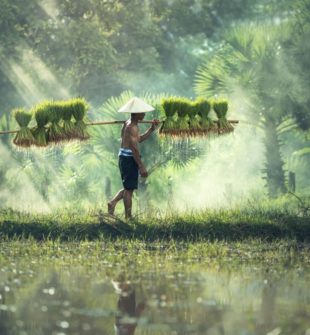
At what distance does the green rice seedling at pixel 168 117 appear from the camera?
1552 cm

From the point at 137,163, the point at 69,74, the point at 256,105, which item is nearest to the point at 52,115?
the point at 137,163

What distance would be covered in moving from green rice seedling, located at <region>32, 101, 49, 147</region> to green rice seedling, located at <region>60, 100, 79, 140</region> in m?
0.21

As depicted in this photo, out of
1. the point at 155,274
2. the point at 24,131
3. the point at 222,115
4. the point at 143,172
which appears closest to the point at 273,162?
the point at 222,115

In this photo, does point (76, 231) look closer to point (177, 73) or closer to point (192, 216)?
point (192, 216)

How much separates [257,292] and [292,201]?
15184mm

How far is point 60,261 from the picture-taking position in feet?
39.4

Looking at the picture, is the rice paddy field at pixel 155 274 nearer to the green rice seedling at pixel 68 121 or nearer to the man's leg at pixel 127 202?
the man's leg at pixel 127 202

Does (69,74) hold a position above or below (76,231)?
above

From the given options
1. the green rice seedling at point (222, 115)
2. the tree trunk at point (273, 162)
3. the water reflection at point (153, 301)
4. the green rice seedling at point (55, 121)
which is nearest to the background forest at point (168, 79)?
the tree trunk at point (273, 162)

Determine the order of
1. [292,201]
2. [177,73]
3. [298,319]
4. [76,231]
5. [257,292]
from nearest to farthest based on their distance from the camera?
1. [298,319]
2. [257,292]
3. [76,231]
4. [292,201]
5. [177,73]

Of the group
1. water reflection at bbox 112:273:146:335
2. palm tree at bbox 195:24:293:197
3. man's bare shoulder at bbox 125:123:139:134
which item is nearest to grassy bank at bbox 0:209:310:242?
man's bare shoulder at bbox 125:123:139:134

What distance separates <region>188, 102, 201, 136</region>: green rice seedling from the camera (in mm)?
15633

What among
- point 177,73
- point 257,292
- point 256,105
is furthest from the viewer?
point 177,73

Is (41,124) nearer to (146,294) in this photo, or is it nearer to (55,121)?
(55,121)
